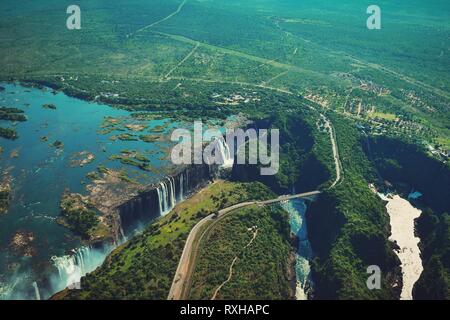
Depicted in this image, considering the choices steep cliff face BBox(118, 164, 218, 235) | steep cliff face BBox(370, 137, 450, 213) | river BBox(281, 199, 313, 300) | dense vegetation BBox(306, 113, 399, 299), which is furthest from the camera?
steep cliff face BBox(370, 137, 450, 213)

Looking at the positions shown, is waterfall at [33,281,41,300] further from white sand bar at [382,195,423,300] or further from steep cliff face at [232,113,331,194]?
white sand bar at [382,195,423,300]

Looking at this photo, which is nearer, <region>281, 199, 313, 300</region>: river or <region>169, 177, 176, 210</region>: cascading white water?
<region>281, 199, 313, 300</region>: river

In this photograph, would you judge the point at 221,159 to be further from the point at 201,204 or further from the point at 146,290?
the point at 146,290

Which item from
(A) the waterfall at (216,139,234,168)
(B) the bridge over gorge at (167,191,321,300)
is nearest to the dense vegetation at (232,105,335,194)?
(A) the waterfall at (216,139,234,168)

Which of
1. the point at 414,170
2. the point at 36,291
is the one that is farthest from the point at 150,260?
the point at 414,170

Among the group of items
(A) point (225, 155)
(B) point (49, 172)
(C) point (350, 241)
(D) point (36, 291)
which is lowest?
(C) point (350, 241)

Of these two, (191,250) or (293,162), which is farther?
(293,162)

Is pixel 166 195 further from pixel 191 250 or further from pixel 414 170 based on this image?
pixel 414 170

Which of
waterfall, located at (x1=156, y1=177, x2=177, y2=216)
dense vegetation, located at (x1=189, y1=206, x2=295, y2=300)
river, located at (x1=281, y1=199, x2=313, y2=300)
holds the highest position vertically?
waterfall, located at (x1=156, y1=177, x2=177, y2=216)
